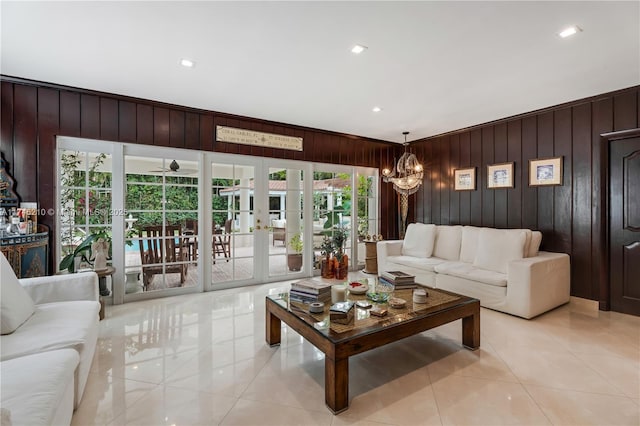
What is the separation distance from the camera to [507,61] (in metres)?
2.63

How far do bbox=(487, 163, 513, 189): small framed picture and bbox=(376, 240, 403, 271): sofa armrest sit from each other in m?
1.67

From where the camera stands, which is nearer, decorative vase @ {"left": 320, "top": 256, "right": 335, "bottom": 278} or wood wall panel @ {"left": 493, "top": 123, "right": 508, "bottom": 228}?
decorative vase @ {"left": 320, "top": 256, "right": 335, "bottom": 278}

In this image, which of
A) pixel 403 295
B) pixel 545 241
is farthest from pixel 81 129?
pixel 545 241

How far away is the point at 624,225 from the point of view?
3287 mm

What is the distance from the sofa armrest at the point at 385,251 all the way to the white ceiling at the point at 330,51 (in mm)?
2141

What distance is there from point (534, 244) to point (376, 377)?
2837 millimetres

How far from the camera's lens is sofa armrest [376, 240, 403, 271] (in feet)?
15.6

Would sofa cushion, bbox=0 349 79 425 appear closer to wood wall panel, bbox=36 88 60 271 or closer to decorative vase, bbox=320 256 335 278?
decorative vase, bbox=320 256 335 278

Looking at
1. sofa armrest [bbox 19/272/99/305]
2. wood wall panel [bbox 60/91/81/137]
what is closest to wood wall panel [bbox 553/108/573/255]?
sofa armrest [bbox 19/272/99/305]

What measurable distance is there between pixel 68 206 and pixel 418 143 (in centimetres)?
541

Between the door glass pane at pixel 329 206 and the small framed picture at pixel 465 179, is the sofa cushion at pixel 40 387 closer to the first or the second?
the door glass pane at pixel 329 206

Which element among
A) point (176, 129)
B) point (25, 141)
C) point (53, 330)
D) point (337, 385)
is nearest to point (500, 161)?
point (337, 385)

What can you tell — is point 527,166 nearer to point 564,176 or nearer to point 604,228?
point 564,176

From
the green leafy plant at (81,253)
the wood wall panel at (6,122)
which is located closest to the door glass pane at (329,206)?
the green leafy plant at (81,253)
